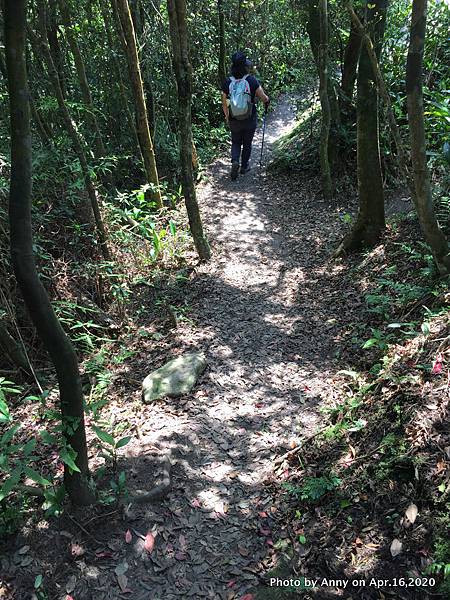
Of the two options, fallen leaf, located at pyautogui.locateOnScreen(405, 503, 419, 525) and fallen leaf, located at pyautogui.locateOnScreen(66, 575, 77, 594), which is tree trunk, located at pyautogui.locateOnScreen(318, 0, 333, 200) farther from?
fallen leaf, located at pyautogui.locateOnScreen(66, 575, 77, 594)

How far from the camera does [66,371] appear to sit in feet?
9.54

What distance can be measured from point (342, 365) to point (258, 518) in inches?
77.6

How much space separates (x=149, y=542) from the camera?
3.24m

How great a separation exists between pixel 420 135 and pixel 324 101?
15.9 ft

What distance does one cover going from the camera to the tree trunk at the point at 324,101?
8.20 meters

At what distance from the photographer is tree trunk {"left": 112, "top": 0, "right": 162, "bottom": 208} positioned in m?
7.18

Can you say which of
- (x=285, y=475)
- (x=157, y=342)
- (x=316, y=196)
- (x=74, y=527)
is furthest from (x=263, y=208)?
(x=74, y=527)

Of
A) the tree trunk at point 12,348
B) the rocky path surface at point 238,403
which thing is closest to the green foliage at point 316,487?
the rocky path surface at point 238,403

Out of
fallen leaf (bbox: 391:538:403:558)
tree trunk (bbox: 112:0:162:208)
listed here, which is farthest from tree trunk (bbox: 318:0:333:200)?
fallen leaf (bbox: 391:538:403:558)

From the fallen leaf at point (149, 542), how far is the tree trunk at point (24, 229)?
94cm

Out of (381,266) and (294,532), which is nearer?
(294,532)

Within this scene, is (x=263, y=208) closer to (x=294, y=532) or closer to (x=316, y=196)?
(x=316, y=196)

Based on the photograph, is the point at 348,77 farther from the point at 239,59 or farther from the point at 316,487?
the point at 316,487

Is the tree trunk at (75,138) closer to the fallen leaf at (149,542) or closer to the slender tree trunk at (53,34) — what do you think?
the slender tree trunk at (53,34)
